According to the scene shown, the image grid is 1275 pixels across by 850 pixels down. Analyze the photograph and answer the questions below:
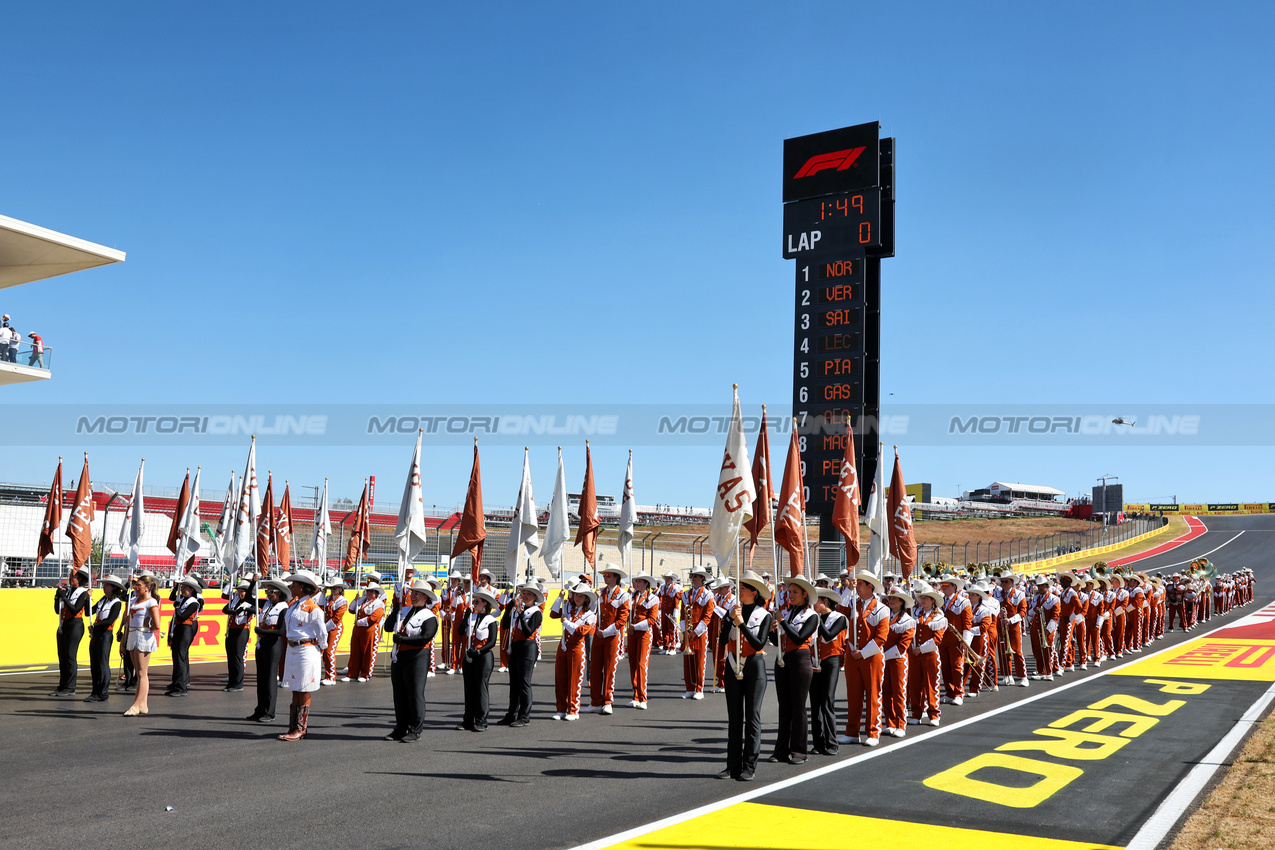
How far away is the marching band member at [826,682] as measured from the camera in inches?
376

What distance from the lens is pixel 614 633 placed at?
40.1ft

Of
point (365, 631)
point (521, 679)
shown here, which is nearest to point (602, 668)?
point (521, 679)

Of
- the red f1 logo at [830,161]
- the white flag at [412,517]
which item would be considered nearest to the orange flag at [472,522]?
the white flag at [412,517]

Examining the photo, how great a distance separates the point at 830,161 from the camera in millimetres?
28281

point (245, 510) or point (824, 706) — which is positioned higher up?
point (245, 510)

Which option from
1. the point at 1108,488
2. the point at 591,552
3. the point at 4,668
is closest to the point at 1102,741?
the point at 591,552

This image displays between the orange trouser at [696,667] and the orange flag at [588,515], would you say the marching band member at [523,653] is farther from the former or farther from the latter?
the orange flag at [588,515]

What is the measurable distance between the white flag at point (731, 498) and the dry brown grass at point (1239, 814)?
5.78m

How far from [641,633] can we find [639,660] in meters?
0.37

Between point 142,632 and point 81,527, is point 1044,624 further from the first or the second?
point 81,527

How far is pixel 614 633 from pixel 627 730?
152cm

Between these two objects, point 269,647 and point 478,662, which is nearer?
point 478,662

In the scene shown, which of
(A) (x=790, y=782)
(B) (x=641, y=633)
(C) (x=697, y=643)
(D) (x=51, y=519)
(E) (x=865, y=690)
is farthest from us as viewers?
(D) (x=51, y=519)

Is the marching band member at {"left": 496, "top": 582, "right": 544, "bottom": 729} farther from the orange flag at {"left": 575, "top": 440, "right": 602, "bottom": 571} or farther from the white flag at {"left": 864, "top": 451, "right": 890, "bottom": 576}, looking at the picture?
the white flag at {"left": 864, "top": 451, "right": 890, "bottom": 576}
